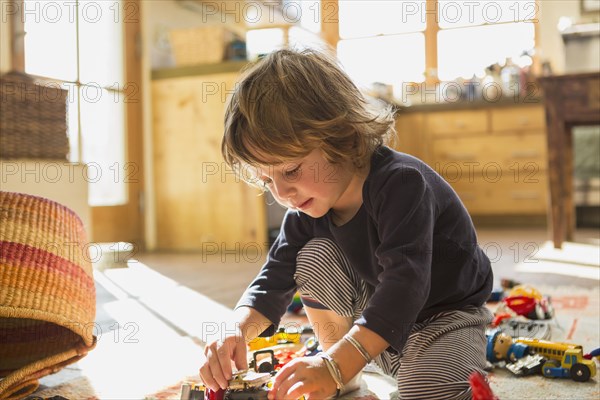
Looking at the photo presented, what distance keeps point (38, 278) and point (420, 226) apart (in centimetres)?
52

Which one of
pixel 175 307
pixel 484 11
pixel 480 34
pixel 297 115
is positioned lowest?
pixel 175 307

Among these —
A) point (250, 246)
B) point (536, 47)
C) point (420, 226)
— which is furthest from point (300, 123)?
point (536, 47)

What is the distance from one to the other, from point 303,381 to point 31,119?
1.57m

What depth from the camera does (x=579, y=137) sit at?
137 inches

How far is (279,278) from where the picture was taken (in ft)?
2.96

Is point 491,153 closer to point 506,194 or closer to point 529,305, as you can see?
point 506,194

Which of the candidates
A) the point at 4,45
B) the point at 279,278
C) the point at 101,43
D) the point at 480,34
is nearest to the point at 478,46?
the point at 480,34

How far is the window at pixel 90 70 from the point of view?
2.45 meters

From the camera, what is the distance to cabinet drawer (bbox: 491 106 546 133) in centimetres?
367

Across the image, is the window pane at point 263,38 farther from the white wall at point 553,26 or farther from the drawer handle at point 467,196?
the white wall at point 553,26

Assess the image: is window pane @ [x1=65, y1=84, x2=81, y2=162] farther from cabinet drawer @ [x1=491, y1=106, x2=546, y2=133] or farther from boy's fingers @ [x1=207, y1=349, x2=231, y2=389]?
cabinet drawer @ [x1=491, y1=106, x2=546, y2=133]

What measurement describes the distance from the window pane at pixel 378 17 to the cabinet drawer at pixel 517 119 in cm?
112

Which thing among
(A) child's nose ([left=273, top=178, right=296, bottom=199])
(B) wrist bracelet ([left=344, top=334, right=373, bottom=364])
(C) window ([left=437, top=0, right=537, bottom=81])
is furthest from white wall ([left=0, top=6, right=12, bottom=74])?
(C) window ([left=437, top=0, right=537, bottom=81])

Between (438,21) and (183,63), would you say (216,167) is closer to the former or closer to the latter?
(183,63)
